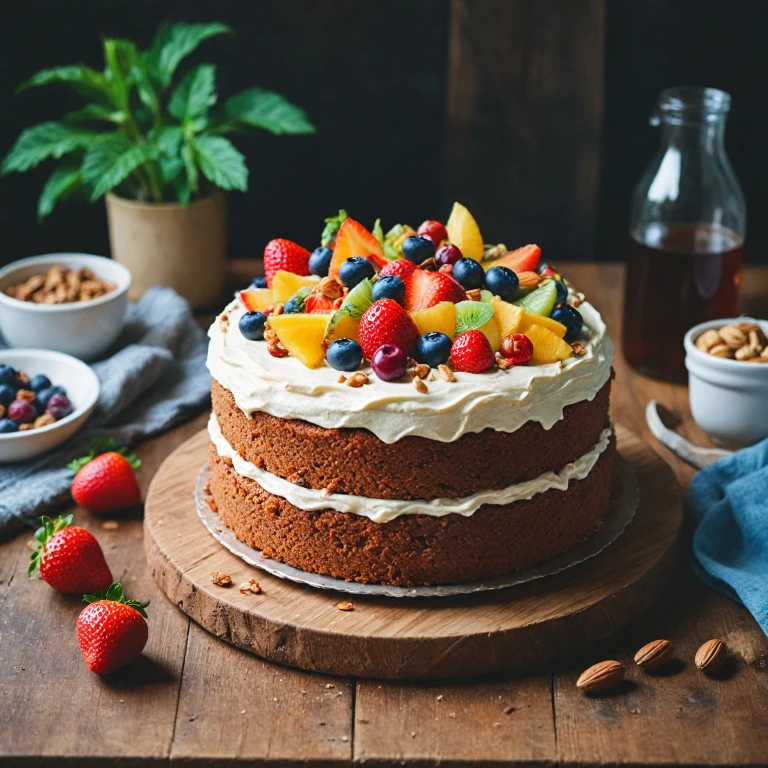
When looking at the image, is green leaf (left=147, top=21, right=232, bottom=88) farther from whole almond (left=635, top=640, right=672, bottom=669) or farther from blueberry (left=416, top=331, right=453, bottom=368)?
whole almond (left=635, top=640, right=672, bottom=669)

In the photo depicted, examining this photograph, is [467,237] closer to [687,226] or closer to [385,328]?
[385,328]

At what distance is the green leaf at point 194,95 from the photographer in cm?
426

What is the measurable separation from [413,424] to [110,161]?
2.17 meters

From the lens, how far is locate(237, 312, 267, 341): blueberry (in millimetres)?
2812

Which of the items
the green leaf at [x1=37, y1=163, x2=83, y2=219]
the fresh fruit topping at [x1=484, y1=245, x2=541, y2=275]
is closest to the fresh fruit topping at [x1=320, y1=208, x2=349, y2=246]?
the fresh fruit topping at [x1=484, y1=245, x2=541, y2=275]

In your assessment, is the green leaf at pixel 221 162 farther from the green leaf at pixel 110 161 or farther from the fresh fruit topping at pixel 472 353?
the fresh fruit topping at pixel 472 353

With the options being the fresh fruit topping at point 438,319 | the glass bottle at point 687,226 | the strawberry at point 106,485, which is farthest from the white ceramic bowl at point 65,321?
the glass bottle at point 687,226

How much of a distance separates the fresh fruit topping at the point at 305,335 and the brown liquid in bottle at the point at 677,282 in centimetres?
162

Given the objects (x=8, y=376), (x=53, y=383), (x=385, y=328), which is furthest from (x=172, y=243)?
(x=385, y=328)

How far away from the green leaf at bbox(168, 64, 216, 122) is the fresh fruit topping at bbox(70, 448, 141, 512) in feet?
5.25

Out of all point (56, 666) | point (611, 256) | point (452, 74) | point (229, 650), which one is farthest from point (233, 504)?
point (611, 256)

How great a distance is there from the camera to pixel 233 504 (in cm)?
289

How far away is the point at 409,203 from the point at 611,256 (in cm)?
104

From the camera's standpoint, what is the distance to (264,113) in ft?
14.4
